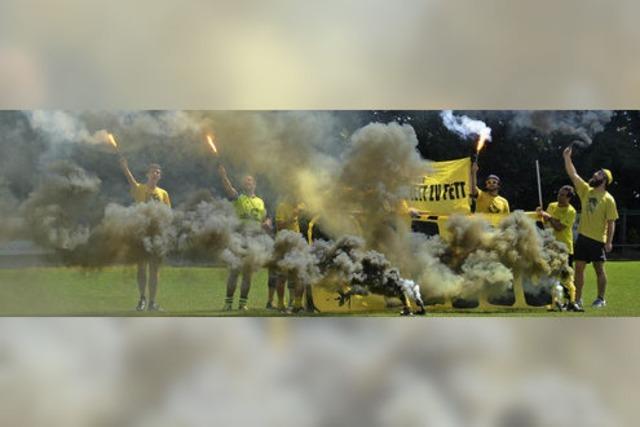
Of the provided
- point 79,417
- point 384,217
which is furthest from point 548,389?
point 79,417

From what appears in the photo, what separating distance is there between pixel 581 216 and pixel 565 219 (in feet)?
0.32

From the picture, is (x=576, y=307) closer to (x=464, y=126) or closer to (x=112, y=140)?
(x=464, y=126)

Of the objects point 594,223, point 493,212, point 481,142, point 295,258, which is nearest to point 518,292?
point 493,212

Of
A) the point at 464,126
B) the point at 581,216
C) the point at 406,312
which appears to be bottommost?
the point at 406,312

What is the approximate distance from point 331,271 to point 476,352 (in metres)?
0.90

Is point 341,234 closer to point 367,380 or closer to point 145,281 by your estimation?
point 367,380

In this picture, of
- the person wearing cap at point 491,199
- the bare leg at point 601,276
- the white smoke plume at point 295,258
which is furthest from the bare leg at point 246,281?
the bare leg at point 601,276

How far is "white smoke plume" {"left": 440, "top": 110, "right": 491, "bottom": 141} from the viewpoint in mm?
4465

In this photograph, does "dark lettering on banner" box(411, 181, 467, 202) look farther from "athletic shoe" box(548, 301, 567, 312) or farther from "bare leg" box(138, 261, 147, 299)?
"bare leg" box(138, 261, 147, 299)

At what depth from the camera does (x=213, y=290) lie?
15.0ft

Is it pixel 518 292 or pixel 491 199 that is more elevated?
pixel 491 199

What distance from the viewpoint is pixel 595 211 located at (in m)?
4.65

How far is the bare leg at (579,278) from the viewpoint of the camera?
4629 mm

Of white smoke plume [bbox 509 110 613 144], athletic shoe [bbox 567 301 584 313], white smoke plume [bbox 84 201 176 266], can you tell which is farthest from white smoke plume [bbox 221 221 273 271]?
athletic shoe [bbox 567 301 584 313]
